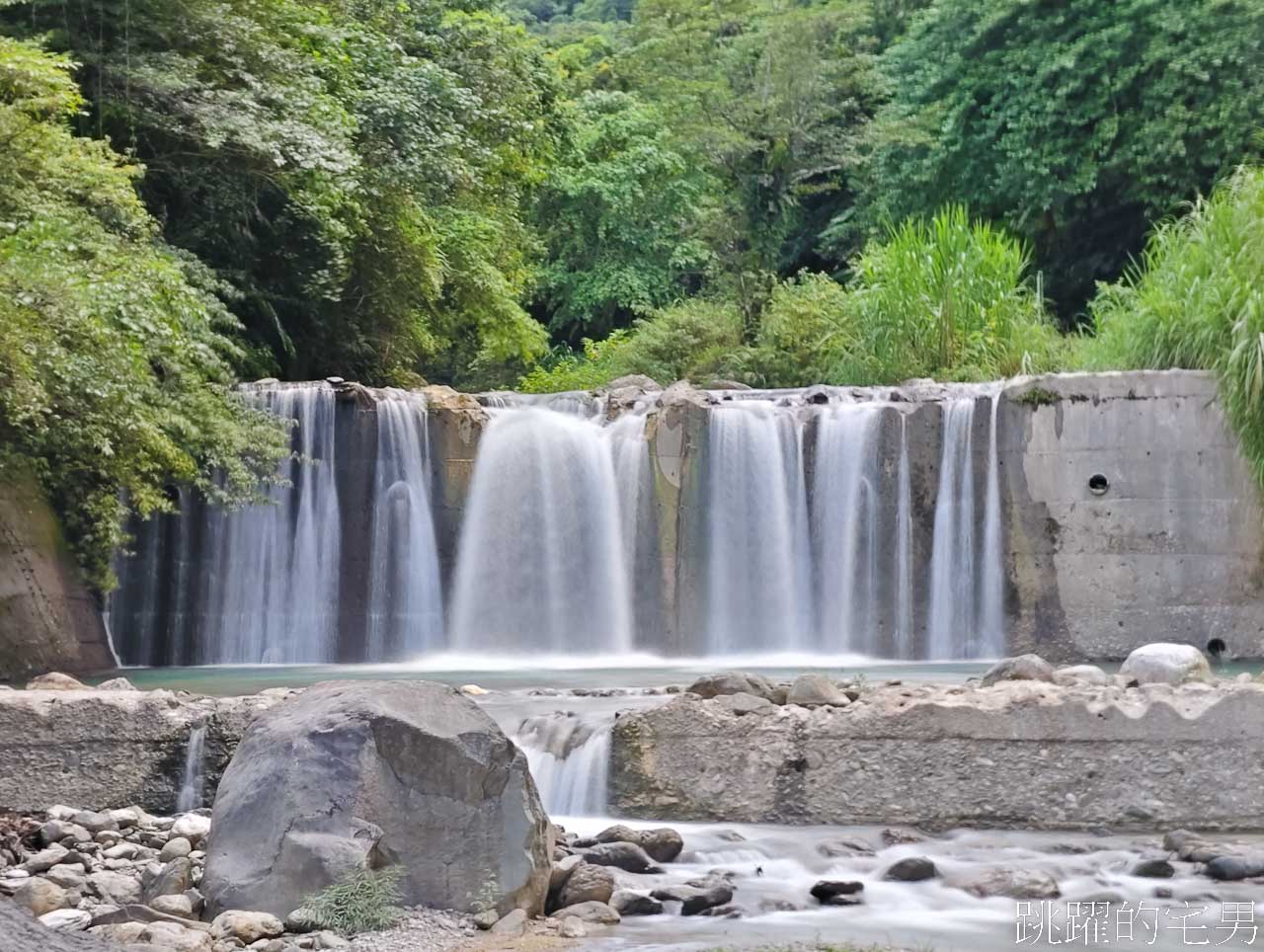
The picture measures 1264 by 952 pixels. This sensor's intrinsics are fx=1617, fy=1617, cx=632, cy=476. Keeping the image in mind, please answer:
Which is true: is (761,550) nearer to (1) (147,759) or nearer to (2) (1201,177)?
(1) (147,759)

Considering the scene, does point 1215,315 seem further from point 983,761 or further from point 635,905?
point 635,905

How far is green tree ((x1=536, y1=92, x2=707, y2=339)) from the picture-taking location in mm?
29234

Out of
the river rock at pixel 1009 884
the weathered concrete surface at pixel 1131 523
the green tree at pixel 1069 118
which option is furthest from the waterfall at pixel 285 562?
the green tree at pixel 1069 118

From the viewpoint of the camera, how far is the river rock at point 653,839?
6629mm

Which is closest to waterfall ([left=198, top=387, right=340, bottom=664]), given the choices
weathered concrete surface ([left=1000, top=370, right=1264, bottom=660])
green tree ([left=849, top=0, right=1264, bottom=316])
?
weathered concrete surface ([left=1000, top=370, right=1264, bottom=660])

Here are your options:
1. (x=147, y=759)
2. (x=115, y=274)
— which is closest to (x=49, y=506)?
(x=115, y=274)

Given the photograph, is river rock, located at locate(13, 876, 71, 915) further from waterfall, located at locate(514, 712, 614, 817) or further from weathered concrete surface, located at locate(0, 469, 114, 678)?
weathered concrete surface, located at locate(0, 469, 114, 678)

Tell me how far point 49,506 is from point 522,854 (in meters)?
7.63

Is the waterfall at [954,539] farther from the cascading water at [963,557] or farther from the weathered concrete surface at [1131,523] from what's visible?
the weathered concrete surface at [1131,523]

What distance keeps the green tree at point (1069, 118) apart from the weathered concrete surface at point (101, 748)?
56.2ft

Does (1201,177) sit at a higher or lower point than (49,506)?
higher

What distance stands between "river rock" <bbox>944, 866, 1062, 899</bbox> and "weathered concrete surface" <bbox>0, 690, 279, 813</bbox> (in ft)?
10.7

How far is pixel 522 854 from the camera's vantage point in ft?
18.5

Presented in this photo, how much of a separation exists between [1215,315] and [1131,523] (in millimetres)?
1890
